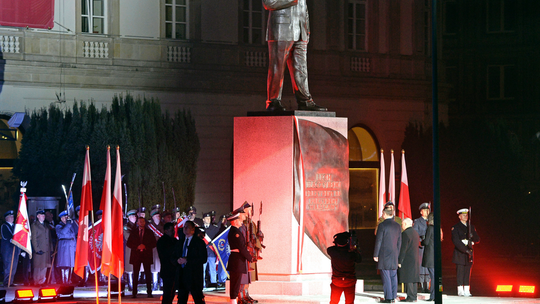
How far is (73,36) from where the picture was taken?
89.5 feet

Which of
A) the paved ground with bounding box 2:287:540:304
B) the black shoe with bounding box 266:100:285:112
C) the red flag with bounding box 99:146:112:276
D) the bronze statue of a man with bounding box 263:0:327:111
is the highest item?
the bronze statue of a man with bounding box 263:0:327:111

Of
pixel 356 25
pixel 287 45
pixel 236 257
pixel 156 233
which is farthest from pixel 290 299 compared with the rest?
pixel 356 25

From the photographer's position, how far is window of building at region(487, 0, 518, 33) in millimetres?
35469

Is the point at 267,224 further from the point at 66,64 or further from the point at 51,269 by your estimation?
the point at 66,64

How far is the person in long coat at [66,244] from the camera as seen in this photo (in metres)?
19.5

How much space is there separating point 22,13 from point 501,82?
769 inches

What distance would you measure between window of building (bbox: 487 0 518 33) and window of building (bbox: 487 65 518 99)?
5.17 feet

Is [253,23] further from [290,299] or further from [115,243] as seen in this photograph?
[290,299]

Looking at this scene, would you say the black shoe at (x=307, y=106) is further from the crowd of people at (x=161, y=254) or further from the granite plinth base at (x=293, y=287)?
the granite plinth base at (x=293, y=287)

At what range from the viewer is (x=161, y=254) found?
13.5 metres

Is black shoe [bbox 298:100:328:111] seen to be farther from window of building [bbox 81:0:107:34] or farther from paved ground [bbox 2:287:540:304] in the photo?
window of building [bbox 81:0:107:34]

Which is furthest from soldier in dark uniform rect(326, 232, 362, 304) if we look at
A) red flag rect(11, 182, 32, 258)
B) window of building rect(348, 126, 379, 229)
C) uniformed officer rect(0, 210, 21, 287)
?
window of building rect(348, 126, 379, 229)

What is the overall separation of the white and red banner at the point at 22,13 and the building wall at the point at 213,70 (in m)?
0.31

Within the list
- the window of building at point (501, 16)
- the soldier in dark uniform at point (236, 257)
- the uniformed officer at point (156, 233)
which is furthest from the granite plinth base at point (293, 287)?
the window of building at point (501, 16)
